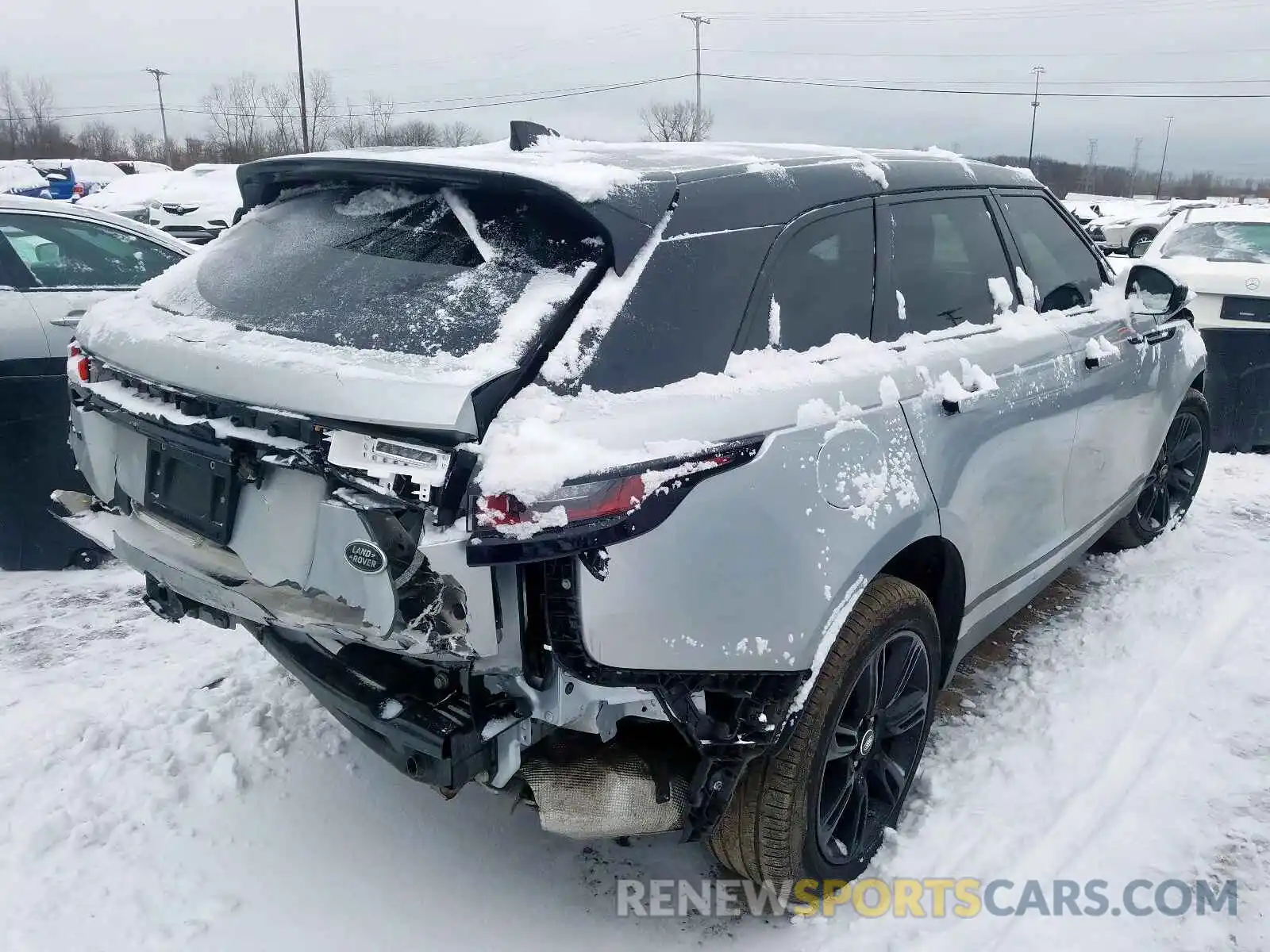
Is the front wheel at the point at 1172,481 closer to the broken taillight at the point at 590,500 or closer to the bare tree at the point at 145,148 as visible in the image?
the broken taillight at the point at 590,500

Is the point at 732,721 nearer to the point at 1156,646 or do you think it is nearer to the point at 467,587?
the point at 467,587

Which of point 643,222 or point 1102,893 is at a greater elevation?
point 643,222

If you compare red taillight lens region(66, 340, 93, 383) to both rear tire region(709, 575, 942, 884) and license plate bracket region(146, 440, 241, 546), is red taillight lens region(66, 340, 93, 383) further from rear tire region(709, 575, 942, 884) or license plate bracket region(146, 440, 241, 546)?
rear tire region(709, 575, 942, 884)

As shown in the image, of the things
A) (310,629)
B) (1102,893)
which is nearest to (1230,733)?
(1102,893)

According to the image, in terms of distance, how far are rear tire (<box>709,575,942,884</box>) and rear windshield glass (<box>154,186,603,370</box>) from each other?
109 centimetres

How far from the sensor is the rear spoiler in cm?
208

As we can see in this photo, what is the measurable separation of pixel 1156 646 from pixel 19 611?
186 inches

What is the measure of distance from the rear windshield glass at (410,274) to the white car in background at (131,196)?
78.7ft

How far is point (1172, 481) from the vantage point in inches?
197

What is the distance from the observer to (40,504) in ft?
14.2

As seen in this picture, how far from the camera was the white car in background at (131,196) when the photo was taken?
25.6 metres

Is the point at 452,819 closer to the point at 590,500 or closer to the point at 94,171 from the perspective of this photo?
the point at 590,500

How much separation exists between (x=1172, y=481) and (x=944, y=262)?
277 cm

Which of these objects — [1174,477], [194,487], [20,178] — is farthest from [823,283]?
[20,178]
